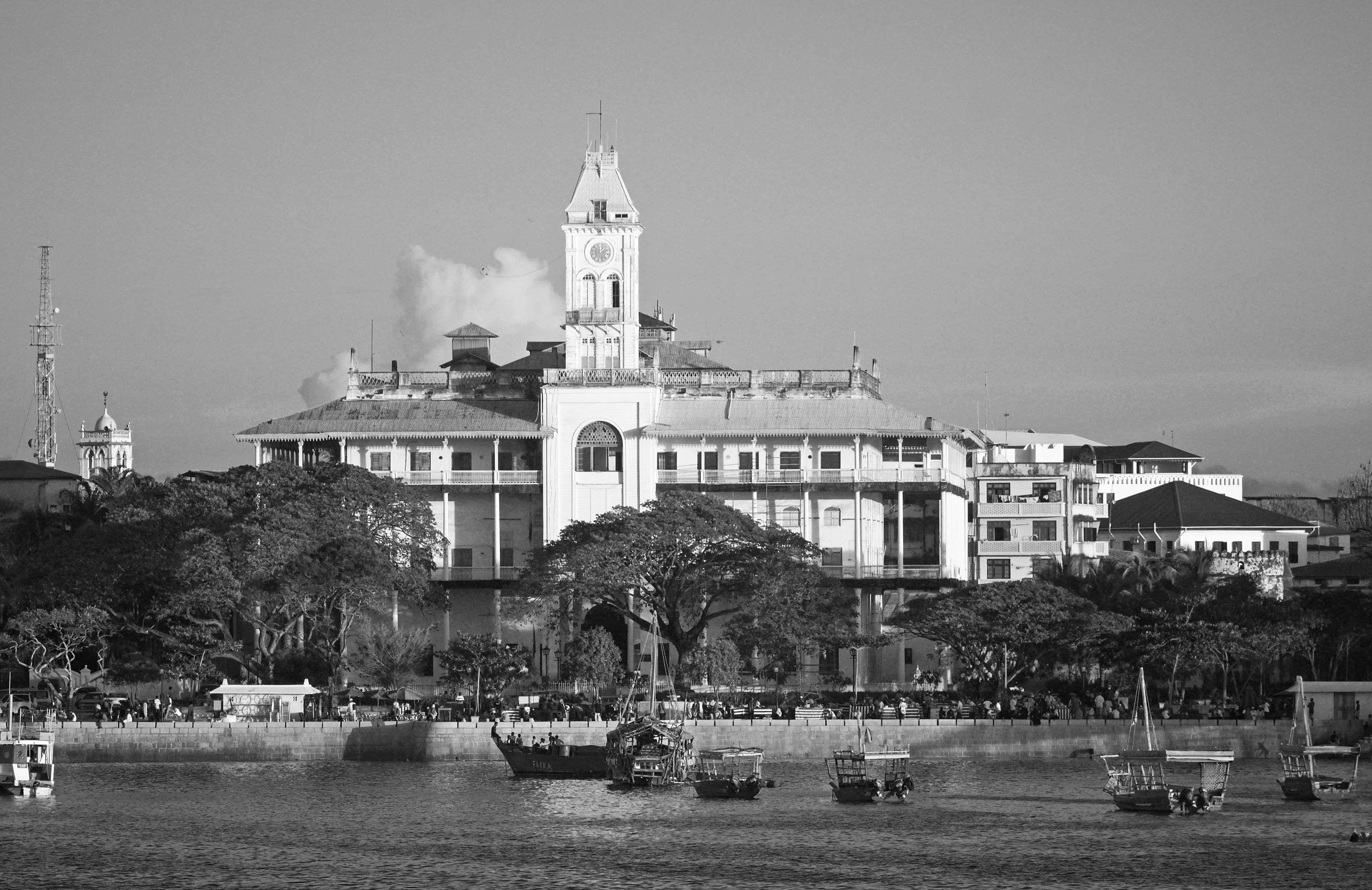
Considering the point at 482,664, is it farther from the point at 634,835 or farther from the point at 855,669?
the point at 634,835

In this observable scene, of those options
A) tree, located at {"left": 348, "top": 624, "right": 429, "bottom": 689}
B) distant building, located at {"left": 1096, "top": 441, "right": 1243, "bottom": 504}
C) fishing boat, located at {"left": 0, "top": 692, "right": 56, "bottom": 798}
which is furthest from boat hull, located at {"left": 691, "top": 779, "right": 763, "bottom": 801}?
distant building, located at {"left": 1096, "top": 441, "right": 1243, "bottom": 504}

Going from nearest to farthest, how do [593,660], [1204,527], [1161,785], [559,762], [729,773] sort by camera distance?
[1161,785] < [729,773] < [559,762] < [593,660] < [1204,527]

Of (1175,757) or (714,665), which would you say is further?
(714,665)

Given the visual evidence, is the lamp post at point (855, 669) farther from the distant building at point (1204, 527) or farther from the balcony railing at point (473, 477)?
the distant building at point (1204, 527)

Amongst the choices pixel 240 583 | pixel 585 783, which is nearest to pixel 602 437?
pixel 240 583

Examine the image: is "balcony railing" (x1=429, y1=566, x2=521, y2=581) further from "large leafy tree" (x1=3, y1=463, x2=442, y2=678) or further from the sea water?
the sea water

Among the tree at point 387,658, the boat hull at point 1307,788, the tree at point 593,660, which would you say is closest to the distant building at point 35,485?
the tree at point 387,658

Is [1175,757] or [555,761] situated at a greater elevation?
[1175,757]

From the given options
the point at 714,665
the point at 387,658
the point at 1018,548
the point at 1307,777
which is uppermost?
the point at 1018,548

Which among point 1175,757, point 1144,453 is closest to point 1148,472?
point 1144,453

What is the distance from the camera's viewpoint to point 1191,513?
138 meters

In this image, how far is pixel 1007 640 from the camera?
91.7 metres

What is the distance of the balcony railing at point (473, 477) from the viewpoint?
108312mm

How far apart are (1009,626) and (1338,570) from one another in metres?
39.1
